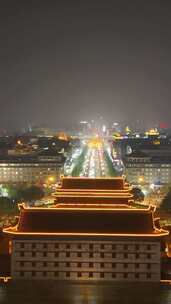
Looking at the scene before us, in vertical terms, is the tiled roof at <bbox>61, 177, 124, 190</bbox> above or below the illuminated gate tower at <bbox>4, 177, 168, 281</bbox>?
above

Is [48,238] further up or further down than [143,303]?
further up

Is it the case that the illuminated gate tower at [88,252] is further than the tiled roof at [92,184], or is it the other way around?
the tiled roof at [92,184]

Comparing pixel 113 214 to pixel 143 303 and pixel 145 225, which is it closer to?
pixel 145 225

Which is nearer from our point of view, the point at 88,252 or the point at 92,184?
the point at 88,252

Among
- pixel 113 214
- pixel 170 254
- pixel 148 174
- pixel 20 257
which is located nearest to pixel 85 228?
pixel 113 214

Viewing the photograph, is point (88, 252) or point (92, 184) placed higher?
point (92, 184)

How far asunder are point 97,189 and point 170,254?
138 inches

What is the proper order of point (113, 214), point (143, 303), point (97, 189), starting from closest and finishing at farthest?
point (143, 303), point (113, 214), point (97, 189)

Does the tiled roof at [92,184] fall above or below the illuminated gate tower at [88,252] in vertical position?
above

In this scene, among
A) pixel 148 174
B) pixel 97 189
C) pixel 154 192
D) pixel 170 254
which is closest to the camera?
pixel 170 254

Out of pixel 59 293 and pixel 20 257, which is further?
pixel 20 257

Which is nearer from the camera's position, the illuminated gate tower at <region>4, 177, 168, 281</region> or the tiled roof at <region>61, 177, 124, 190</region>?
the illuminated gate tower at <region>4, 177, 168, 281</region>

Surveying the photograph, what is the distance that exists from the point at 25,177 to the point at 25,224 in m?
14.9

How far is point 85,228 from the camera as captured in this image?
9.93 m
